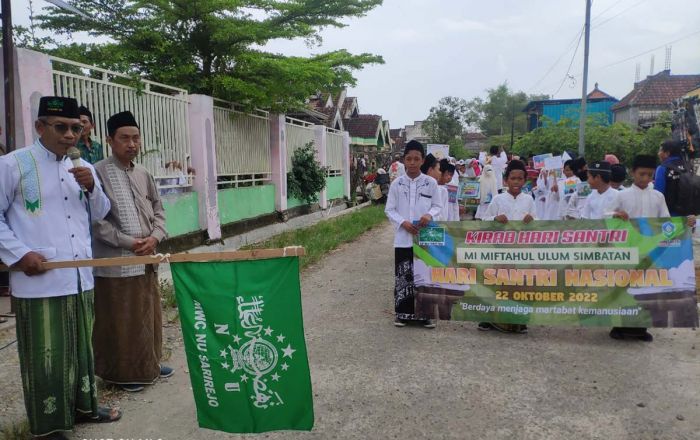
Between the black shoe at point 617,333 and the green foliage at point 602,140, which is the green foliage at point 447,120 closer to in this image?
the green foliage at point 602,140

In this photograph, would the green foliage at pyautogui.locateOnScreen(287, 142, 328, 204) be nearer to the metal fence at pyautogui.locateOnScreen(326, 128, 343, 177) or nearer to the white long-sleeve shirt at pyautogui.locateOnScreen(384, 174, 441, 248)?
the metal fence at pyautogui.locateOnScreen(326, 128, 343, 177)

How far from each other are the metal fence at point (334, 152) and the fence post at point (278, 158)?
451 cm

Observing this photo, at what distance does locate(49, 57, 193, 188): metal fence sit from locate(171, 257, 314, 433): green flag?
14.9ft

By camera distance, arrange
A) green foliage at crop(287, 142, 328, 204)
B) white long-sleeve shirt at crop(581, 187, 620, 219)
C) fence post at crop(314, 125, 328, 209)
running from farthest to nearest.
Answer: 1. fence post at crop(314, 125, 328, 209)
2. green foliage at crop(287, 142, 328, 204)
3. white long-sleeve shirt at crop(581, 187, 620, 219)

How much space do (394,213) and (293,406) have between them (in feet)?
9.54

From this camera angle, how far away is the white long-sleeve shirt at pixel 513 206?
494 cm

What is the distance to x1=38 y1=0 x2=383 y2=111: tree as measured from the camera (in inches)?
372

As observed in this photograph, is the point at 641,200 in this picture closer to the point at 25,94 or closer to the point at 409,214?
the point at 409,214

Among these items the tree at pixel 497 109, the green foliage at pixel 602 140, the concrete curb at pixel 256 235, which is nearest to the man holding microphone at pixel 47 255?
the concrete curb at pixel 256 235

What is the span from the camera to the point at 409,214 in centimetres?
519

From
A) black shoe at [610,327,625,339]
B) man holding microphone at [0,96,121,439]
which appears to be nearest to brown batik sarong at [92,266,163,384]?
man holding microphone at [0,96,121,439]

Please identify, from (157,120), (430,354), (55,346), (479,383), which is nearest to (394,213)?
(430,354)

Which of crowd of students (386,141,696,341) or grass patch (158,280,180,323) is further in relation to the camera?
grass patch (158,280,180,323)

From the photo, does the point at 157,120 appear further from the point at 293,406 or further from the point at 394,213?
the point at 293,406
